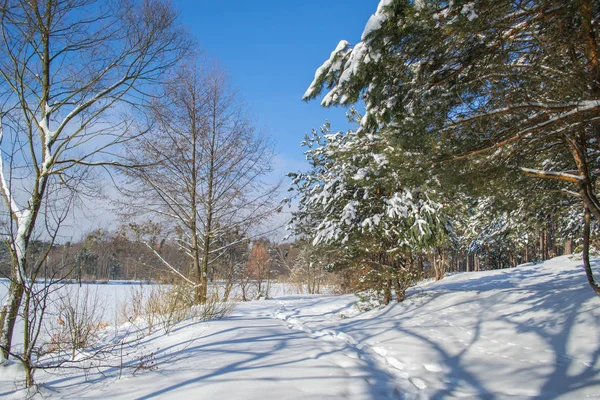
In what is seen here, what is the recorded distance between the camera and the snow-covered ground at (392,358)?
8.46ft

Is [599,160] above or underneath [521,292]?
above

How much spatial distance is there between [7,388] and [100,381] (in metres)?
0.81

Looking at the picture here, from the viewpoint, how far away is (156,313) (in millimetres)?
5773

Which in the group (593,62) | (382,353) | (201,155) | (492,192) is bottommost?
(382,353)

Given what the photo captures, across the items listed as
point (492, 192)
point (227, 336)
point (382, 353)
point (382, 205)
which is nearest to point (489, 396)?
point (382, 353)

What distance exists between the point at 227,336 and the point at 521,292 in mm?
5297

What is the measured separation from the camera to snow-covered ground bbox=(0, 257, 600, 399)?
8.46 ft

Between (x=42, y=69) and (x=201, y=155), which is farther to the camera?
(x=201, y=155)

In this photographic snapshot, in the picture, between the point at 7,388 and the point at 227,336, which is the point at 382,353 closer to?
the point at 227,336

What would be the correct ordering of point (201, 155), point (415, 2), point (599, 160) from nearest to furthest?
point (415, 2) → point (599, 160) → point (201, 155)

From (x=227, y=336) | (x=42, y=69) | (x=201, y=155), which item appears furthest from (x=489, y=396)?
(x=201, y=155)

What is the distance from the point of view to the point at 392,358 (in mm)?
3754

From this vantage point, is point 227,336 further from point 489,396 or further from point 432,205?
point 432,205

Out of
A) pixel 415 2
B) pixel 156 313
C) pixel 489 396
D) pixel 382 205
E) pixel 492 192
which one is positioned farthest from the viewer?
pixel 382 205
